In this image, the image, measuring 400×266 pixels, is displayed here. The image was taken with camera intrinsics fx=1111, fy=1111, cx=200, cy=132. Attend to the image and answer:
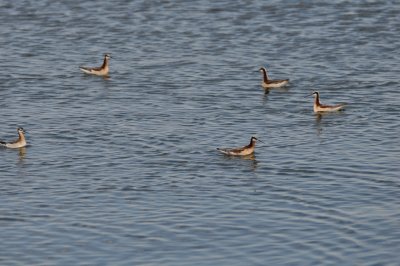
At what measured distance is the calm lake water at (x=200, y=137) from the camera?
31.0 metres

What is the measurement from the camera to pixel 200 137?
4291cm

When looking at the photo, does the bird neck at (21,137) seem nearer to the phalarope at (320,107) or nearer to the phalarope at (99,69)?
the phalarope at (320,107)

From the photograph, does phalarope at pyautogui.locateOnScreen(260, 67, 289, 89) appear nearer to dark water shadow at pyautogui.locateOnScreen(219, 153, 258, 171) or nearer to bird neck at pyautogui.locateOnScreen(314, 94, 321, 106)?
bird neck at pyautogui.locateOnScreen(314, 94, 321, 106)

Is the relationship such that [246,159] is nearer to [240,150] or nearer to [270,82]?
[240,150]

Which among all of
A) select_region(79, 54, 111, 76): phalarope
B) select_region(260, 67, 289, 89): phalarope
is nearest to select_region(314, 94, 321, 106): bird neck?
select_region(260, 67, 289, 89): phalarope

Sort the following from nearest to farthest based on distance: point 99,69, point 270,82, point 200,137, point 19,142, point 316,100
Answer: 1. point 19,142
2. point 200,137
3. point 316,100
4. point 270,82
5. point 99,69

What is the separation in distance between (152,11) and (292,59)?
17.4 metres

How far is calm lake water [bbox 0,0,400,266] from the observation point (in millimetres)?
31000

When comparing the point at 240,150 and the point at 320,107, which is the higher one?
the point at 240,150

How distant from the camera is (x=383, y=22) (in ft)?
222

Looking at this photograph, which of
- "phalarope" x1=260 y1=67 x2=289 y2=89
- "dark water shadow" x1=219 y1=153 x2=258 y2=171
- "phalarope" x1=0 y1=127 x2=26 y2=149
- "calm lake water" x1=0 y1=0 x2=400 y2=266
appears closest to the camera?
"calm lake water" x1=0 y1=0 x2=400 y2=266

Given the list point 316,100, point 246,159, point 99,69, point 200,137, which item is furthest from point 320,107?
point 99,69

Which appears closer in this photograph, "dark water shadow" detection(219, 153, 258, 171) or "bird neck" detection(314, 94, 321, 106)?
"dark water shadow" detection(219, 153, 258, 171)

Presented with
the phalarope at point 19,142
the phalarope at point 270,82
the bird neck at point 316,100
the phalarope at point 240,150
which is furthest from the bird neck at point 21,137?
the phalarope at point 270,82
